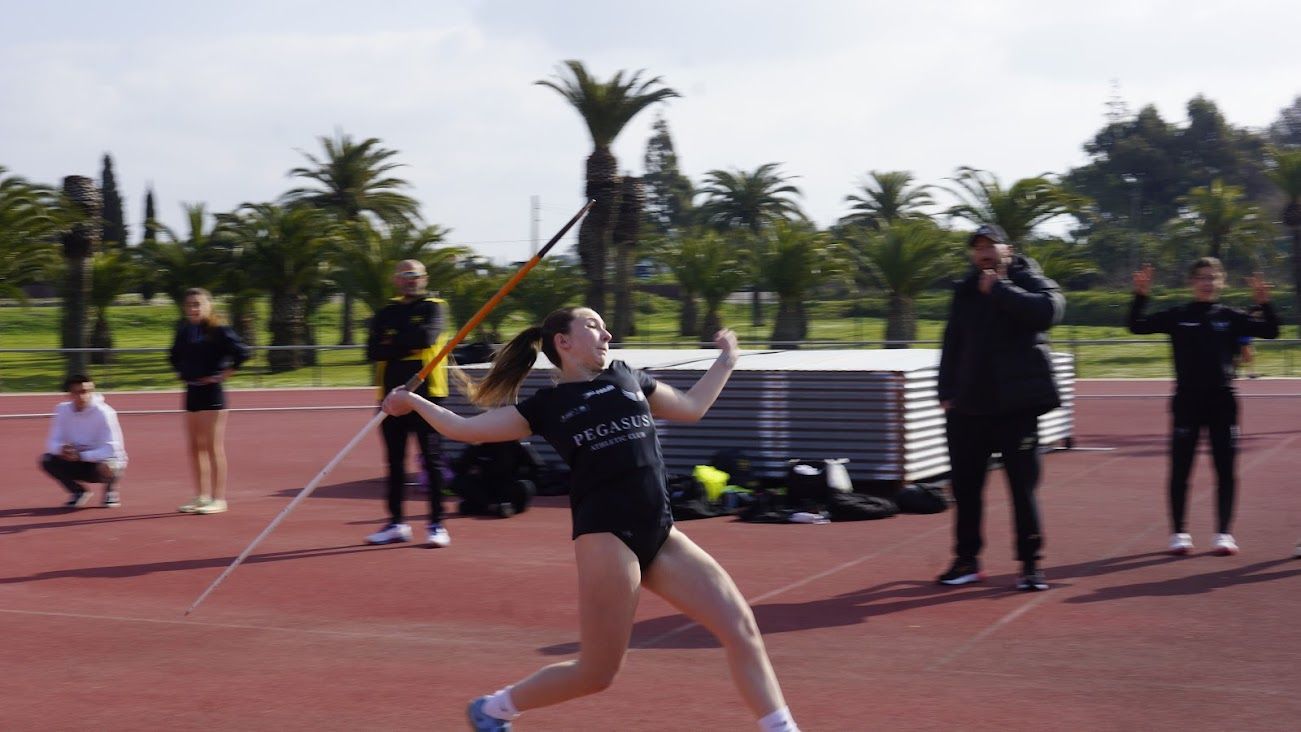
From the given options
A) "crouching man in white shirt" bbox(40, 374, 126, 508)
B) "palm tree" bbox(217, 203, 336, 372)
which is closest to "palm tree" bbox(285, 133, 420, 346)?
"palm tree" bbox(217, 203, 336, 372)

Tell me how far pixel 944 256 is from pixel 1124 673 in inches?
1242

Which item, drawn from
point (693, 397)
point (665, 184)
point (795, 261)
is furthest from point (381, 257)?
point (665, 184)

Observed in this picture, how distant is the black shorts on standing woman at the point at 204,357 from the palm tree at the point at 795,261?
1129 inches

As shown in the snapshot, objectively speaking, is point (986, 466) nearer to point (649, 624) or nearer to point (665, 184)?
point (649, 624)

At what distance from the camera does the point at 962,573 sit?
319 inches

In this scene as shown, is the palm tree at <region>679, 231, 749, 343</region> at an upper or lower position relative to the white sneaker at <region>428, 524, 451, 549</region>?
upper

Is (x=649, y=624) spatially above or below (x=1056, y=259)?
below

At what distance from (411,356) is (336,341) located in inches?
1643

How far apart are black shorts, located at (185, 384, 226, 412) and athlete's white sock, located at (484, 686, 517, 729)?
23.8ft

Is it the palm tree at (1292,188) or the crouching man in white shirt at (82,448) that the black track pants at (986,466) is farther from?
the palm tree at (1292,188)

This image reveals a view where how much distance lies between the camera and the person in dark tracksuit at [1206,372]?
871 centimetres

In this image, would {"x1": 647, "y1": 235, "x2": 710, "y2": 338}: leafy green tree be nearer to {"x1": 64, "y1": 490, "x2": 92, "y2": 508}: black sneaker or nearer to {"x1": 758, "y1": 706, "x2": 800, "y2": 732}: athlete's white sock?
{"x1": 64, "y1": 490, "x2": 92, "y2": 508}: black sneaker

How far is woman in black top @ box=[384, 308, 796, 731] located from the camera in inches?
182

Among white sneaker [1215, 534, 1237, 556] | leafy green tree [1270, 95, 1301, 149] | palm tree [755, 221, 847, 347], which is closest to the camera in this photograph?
white sneaker [1215, 534, 1237, 556]
